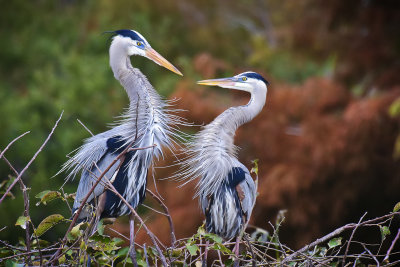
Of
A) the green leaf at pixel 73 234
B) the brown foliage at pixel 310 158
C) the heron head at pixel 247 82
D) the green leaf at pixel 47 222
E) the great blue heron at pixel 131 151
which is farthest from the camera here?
the brown foliage at pixel 310 158

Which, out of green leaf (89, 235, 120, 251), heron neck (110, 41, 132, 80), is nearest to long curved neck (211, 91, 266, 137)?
heron neck (110, 41, 132, 80)

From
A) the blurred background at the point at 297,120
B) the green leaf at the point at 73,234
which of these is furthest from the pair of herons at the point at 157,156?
the blurred background at the point at 297,120

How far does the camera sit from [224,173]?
331cm

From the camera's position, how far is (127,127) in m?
3.38

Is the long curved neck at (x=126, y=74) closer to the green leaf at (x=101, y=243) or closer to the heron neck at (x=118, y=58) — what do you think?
the heron neck at (x=118, y=58)

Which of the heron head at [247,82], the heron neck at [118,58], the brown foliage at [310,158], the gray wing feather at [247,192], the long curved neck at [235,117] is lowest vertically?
the brown foliage at [310,158]

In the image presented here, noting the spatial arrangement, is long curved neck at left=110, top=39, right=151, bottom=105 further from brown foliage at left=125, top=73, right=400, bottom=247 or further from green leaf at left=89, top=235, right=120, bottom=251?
brown foliage at left=125, top=73, right=400, bottom=247

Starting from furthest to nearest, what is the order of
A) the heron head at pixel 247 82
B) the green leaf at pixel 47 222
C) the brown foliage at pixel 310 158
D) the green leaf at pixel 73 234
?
the brown foliage at pixel 310 158, the heron head at pixel 247 82, the green leaf at pixel 47 222, the green leaf at pixel 73 234

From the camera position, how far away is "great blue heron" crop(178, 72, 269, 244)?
3322 mm

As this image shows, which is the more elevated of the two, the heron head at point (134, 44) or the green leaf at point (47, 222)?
the heron head at point (134, 44)

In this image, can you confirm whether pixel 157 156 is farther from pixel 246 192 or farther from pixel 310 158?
pixel 310 158

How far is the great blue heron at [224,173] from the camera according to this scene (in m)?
3.32

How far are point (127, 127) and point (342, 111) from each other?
13.0 feet

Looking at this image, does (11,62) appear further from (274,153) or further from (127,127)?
(127,127)
